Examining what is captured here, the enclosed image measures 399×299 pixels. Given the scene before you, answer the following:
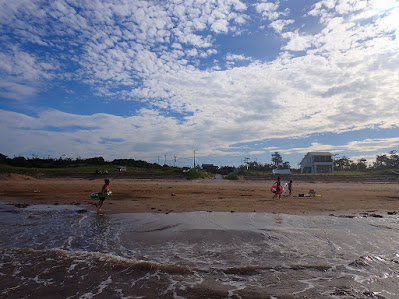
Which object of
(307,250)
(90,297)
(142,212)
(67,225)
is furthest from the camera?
(142,212)

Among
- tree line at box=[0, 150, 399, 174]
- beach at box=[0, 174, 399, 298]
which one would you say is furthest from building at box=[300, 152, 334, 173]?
beach at box=[0, 174, 399, 298]

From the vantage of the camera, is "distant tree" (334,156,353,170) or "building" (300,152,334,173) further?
"distant tree" (334,156,353,170)

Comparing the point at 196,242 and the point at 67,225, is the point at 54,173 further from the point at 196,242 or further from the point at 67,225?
the point at 196,242

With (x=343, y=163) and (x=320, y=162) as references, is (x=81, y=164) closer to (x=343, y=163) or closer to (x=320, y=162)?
(x=320, y=162)

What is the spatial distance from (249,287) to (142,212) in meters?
9.63

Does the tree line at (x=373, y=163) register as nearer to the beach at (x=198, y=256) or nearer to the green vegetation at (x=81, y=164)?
the green vegetation at (x=81, y=164)

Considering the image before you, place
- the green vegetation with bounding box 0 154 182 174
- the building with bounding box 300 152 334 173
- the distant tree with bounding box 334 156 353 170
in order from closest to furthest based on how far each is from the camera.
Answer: the green vegetation with bounding box 0 154 182 174, the building with bounding box 300 152 334 173, the distant tree with bounding box 334 156 353 170

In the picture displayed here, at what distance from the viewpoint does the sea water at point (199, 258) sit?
520 cm

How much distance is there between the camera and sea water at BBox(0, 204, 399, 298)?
5203mm

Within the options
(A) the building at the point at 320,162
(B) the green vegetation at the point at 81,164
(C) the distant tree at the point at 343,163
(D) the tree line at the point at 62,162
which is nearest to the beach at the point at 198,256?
(B) the green vegetation at the point at 81,164

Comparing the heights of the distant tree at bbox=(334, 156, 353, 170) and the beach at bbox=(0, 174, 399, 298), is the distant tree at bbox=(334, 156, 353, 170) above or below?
above

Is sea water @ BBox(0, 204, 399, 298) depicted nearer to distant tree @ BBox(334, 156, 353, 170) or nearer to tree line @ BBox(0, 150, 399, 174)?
tree line @ BBox(0, 150, 399, 174)

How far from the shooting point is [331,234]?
9391mm

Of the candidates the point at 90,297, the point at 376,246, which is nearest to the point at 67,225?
the point at 90,297
